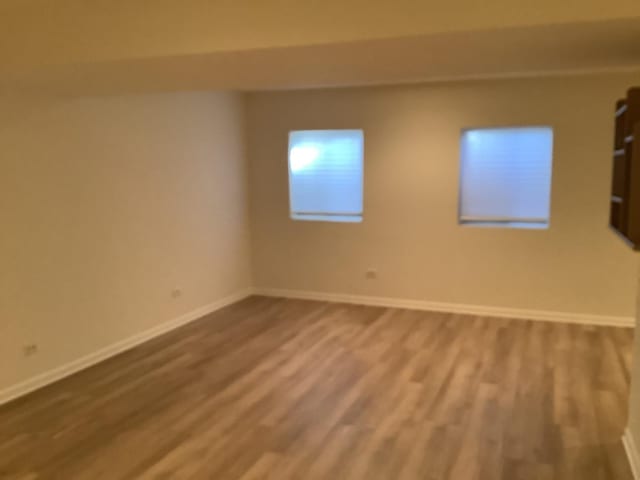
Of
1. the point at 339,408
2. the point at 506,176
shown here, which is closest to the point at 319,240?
the point at 506,176

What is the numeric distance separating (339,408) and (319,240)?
3126 mm

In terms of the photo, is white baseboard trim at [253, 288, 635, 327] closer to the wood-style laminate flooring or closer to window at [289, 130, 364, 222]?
the wood-style laminate flooring

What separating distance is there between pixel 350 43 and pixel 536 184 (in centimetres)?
392

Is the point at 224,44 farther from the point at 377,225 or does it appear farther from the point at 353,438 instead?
the point at 377,225

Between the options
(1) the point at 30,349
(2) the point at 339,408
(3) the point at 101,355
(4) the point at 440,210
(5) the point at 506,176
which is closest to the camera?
(2) the point at 339,408

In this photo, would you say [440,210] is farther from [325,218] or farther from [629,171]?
[629,171]

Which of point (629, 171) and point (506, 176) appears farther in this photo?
point (506, 176)

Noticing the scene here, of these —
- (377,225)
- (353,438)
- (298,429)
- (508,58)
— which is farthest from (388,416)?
(377,225)

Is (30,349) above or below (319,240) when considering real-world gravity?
below

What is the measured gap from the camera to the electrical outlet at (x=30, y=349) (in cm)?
401

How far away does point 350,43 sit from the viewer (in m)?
2.38

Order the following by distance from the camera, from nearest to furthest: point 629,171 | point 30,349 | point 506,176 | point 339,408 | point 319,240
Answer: point 629,171, point 339,408, point 30,349, point 506,176, point 319,240

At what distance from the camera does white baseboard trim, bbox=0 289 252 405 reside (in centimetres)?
398

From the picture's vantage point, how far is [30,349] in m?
4.05
